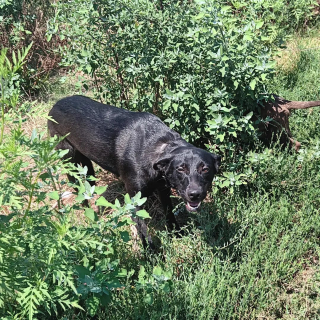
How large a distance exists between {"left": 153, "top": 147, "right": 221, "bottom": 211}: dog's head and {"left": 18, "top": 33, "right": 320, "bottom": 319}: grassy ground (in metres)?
0.40

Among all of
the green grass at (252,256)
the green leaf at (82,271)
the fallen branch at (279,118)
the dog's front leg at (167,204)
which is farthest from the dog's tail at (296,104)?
the green leaf at (82,271)

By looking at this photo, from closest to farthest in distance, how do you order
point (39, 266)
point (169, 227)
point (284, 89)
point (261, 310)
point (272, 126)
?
point (39, 266) → point (261, 310) → point (169, 227) → point (272, 126) → point (284, 89)

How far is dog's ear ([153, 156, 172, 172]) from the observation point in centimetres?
328

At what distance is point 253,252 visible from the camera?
10.9ft

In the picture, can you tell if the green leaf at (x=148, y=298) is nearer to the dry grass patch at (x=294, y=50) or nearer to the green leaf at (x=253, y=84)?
the green leaf at (x=253, y=84)

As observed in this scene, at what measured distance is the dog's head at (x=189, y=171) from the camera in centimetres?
317

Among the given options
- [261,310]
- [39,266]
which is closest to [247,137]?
[261,310]

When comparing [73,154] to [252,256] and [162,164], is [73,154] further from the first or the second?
[252,256]

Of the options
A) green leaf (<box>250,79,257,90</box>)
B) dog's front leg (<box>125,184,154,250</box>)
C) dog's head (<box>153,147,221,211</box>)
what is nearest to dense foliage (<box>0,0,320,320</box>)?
green leaf (<box>250,79,257,90</box>)

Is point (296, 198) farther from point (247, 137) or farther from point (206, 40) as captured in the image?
point (206, 40)

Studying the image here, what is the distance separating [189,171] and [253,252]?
0.89 metres

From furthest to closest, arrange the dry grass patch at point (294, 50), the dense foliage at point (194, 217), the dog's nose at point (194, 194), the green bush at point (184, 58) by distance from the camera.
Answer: the dry grass patch at point (294, 50) → the green bush at point (184, 58) → the dog's nose at point (194, 194) → the dense foliage at point (194, 217)

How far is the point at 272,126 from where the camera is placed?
427 centimetres

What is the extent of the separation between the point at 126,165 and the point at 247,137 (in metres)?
1.37
